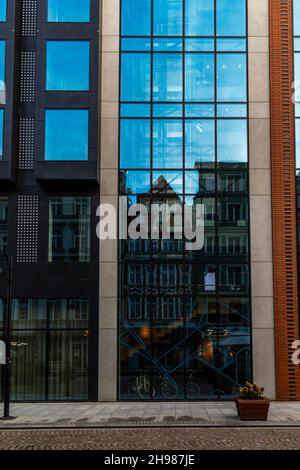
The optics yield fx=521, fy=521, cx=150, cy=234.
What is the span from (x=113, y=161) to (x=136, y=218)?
2.76 metres

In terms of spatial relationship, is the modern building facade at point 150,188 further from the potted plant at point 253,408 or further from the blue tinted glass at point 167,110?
the potted plant at point 253,408

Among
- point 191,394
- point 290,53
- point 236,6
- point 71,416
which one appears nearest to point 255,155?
point 290,53

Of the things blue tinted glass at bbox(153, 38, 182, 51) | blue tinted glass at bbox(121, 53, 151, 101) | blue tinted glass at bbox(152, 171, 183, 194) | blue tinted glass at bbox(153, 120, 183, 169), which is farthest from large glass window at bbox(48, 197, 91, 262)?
blue tinted glass at bbox(153, 38, 182, 51)

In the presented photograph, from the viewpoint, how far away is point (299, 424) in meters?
17.2

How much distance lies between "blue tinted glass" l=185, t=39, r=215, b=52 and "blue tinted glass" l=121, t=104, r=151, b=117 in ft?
10.8

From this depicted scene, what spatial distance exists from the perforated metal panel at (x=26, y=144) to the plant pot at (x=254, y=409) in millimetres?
13206

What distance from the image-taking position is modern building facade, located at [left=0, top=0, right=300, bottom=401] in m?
22.2

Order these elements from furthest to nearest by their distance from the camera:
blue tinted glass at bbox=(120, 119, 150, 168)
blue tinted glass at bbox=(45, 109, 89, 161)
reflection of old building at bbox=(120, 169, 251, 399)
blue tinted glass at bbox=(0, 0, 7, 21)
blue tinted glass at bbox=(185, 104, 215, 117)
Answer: blue tinted glass at bbox=(185, 104, 215, 117), blue tinted glass at bbox=(120, 119, 150, 168), blue tinted glass at bbox=(0, 0, 7, 21), blue tinted glass at bbox=(45, 109, 89, 161), reflection of old building at bbox=(120, 169, 251, 399)

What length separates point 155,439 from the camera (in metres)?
15.4

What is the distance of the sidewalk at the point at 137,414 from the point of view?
57.5 feet

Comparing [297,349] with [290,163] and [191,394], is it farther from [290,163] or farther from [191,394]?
[290,163]

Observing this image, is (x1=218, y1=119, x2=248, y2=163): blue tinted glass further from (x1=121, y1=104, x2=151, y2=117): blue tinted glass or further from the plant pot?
the plant pot

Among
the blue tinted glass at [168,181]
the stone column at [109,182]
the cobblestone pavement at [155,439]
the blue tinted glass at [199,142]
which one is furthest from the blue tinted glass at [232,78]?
the cobblestone pavement at [155,439]

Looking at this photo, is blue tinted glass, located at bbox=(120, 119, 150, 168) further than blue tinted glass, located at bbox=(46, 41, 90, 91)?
Yes
